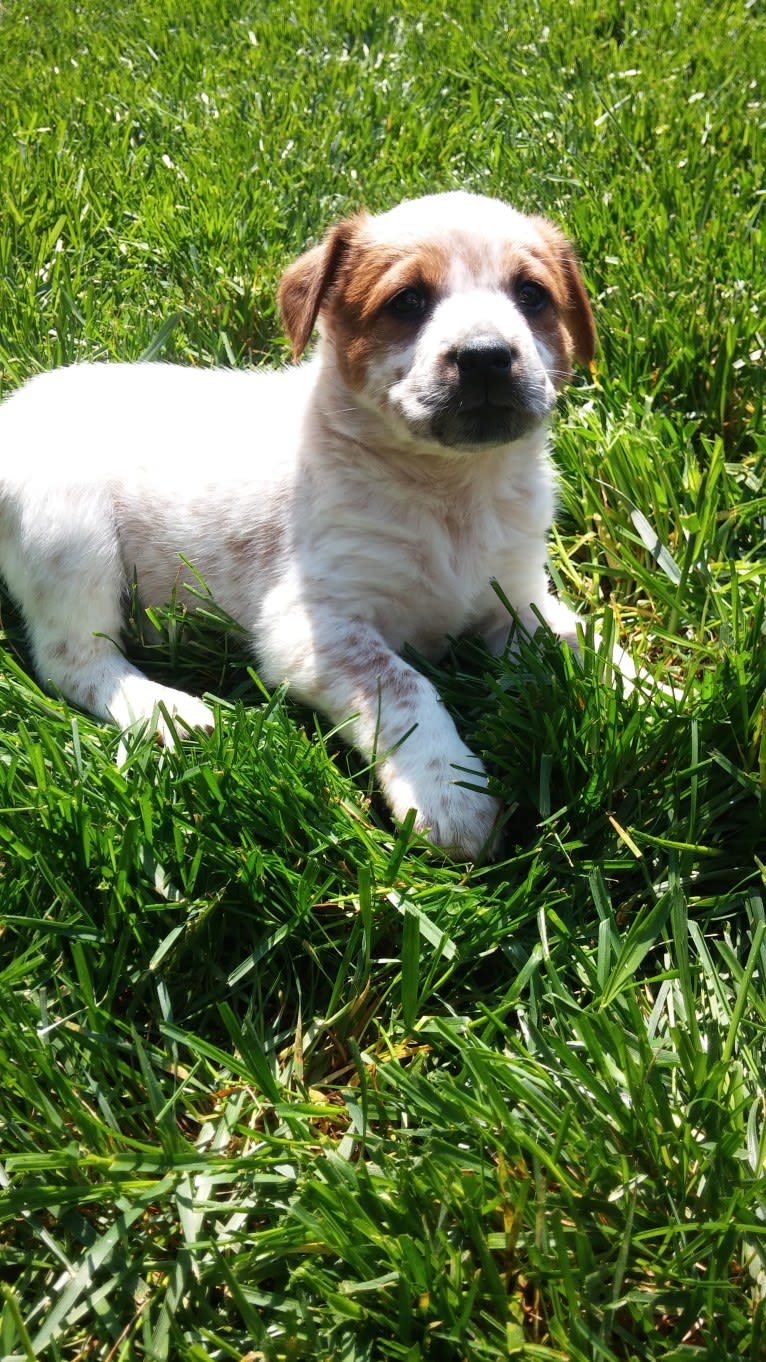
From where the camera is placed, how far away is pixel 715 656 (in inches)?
123

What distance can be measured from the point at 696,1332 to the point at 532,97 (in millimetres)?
6074

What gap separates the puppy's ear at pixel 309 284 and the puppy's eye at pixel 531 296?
57 centimetres

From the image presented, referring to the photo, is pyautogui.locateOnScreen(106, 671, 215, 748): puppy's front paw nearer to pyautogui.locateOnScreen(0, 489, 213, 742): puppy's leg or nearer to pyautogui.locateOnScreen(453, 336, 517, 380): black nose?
pyautogui.locateOnScreen(0, 489, 213, 742): puppy's leg

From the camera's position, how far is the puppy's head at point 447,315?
3129mm

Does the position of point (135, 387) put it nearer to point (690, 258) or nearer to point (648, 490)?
point (648, 490)

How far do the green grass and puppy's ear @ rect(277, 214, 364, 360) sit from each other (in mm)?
977

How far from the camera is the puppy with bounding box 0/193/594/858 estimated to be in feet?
10.4

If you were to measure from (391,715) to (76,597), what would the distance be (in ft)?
3.95

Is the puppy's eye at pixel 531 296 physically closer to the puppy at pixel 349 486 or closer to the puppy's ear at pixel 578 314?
the puppy at pixel 349 486

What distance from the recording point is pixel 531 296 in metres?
3.50

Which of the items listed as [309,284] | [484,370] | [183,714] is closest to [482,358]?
[484,370]

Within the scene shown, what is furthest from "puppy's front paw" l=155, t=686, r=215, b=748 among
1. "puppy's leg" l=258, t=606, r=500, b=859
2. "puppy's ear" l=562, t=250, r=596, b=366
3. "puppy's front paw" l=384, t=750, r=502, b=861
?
"puppy's ear" l=562, t=250, r=596, b=366

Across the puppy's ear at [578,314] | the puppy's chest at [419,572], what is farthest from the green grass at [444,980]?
the puppy's ear at [578,314]

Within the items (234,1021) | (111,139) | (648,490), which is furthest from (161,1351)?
(111,139)
